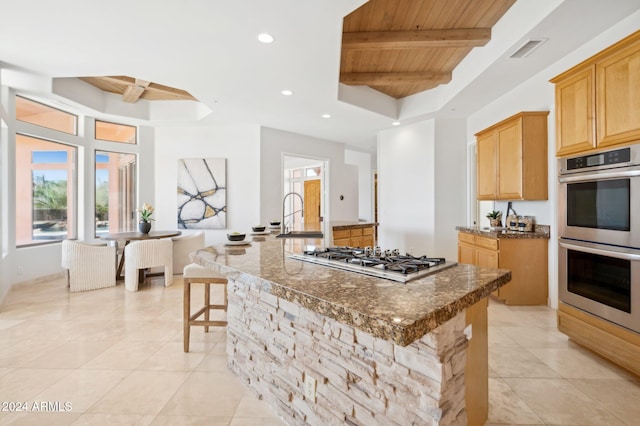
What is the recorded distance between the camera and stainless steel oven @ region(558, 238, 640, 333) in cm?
195

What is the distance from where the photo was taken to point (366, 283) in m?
1.24

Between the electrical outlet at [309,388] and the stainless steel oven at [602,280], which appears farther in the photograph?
the stainless steel oven at [602,280]

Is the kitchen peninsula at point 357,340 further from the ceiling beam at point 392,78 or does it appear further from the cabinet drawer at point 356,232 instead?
the ceiling beam at point 392,78

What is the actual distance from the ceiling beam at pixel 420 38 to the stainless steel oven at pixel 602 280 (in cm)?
220

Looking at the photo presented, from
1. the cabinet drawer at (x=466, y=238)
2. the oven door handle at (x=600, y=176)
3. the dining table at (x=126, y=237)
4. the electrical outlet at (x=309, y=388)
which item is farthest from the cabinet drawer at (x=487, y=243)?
the dining table at (x=126, y=237)

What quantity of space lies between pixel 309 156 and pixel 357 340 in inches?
223

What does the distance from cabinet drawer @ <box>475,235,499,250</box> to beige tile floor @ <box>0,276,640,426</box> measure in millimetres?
749

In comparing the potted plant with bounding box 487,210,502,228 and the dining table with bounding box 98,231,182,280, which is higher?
the potted plant with bounding box 487,210,502,228

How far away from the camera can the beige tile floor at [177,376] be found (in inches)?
68.5

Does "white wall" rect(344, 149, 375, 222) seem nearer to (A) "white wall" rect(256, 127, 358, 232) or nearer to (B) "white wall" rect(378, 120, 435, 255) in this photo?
(A) "white wall" rect(256, 127, 358, 232)

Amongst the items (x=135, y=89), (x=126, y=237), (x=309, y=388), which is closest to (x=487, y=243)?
(x=309, y=388)

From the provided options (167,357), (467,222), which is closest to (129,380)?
(167,357)

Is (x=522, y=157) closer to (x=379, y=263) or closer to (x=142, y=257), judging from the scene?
(x=379, y=263)

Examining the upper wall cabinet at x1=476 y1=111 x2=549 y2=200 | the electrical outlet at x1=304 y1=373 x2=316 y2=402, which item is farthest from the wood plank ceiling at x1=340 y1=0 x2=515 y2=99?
the electrical outlet at x1=304 y1=373 x2=316 y2=402
